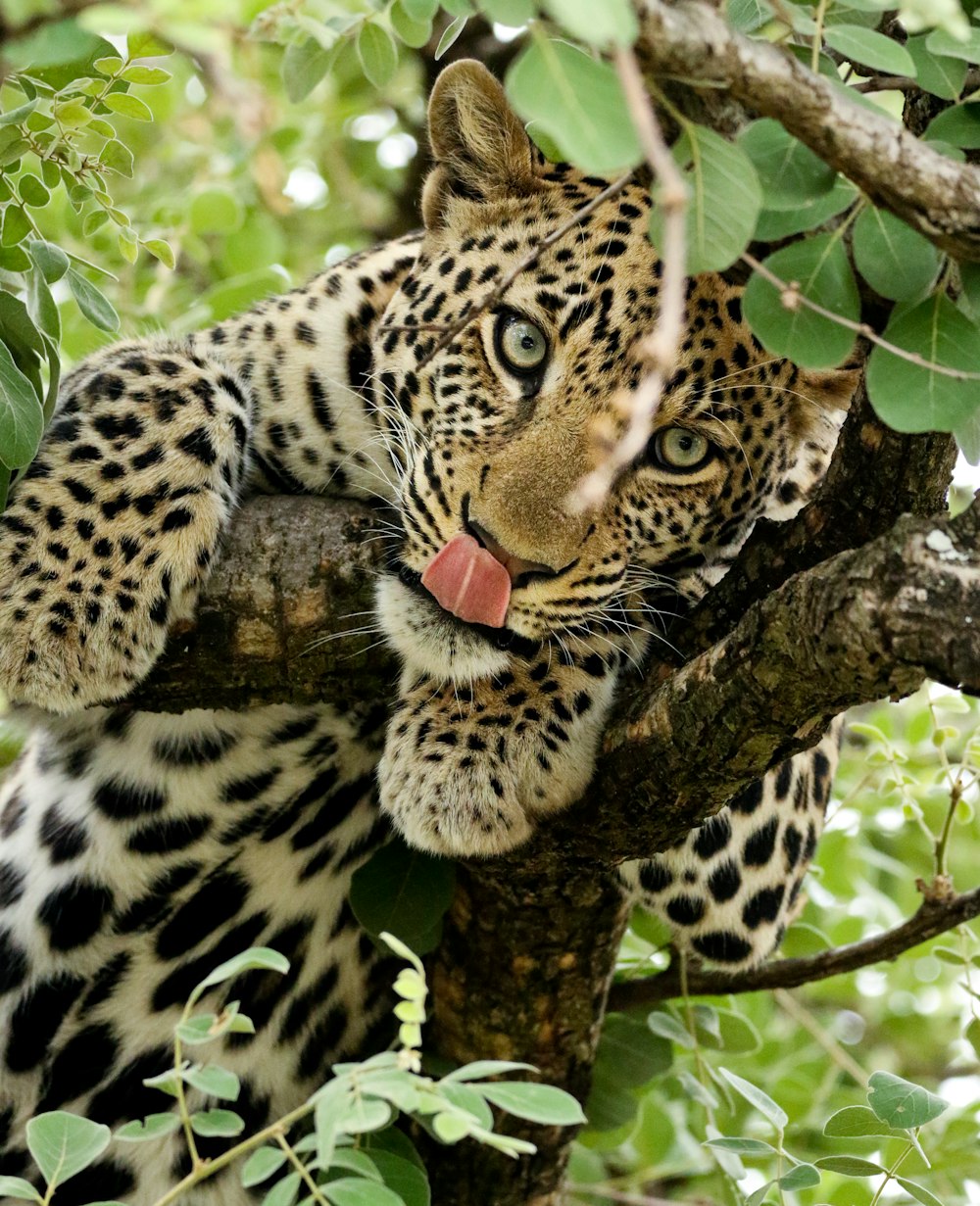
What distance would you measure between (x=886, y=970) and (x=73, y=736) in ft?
11.2

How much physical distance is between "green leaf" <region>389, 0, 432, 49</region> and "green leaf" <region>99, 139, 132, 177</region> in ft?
2.33

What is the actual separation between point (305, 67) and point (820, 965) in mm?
2772

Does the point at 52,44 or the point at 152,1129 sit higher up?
the point at 52,44

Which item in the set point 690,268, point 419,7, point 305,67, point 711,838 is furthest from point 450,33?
point 711,838

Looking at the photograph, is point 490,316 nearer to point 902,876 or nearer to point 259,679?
point 259,679

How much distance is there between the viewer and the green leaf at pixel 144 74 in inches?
126

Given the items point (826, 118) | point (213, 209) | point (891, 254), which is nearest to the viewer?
point (826, 118)

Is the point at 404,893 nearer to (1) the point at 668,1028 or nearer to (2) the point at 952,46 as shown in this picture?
(1) the point at 668,1028

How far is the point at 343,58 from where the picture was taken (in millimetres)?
3535

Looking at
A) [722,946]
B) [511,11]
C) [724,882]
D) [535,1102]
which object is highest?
[511,11]

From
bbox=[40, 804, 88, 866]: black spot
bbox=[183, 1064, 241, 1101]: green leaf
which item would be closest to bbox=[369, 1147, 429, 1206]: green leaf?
bbox=[183, 1064, 241, 1101]: green leaf

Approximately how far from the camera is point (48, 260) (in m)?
3.22

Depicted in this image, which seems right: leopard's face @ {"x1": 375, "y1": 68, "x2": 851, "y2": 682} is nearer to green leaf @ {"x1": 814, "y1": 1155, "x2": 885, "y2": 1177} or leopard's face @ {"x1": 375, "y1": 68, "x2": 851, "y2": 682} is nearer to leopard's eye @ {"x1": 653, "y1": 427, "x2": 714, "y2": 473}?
leopard's eye @ {"x1": 653, "y1": 427, "x2": 714, "y2": 473}

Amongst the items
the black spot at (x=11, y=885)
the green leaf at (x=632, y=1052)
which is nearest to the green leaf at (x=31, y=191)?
the black spot at (x=11, y=885)
